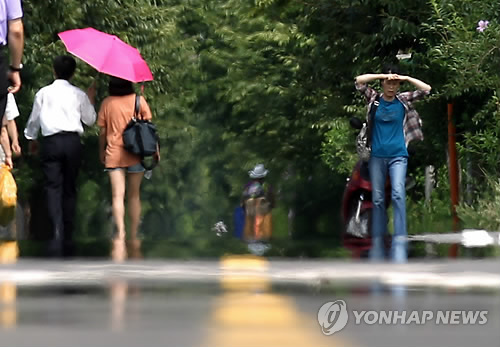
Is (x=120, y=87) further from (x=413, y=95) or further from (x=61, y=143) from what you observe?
(x=413, y=95)

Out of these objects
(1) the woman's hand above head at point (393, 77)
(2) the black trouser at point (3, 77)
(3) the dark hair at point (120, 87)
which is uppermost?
(3) the dark hair at point (120, 87)

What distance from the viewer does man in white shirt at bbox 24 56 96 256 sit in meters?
16.4

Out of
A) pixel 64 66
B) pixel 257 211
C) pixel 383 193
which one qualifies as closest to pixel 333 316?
pixel 383 193

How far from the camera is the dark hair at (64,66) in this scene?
16.7 metres

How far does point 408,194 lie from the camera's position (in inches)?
1171

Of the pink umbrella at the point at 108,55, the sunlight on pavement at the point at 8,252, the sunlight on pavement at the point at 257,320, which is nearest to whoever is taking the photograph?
the sunlight on pavement at the point at 257,320

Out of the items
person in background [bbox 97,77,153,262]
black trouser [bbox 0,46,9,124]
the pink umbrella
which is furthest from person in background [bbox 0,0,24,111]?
the pink umbrella

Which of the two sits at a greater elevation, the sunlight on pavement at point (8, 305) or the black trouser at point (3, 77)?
the black trouser at point (3, 77)

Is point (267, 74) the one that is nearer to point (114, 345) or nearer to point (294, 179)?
point (294, 179)

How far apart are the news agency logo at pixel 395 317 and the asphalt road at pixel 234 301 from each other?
0.12ft

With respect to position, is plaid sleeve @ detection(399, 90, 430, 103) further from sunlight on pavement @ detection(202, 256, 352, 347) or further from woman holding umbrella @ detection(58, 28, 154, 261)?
sunlight on pavement @ detection(202, 256, 352, 347)

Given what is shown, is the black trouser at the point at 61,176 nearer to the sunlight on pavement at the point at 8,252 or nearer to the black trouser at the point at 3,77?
the sunlight on pavement at the point at 8,252

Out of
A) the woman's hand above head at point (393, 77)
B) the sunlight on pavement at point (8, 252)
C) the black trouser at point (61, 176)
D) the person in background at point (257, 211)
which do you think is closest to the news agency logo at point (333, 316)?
the sunlight on pavement at point (8, 252)

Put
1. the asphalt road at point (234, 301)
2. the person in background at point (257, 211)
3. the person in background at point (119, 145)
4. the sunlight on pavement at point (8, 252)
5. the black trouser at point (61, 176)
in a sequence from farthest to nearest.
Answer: the person in background at point (257, 211), the person in background at point (119, 145), the black trouser at point (61, 176), the sunlight on pavement at point (8, 252), the asphalt road at point (234, 301)
